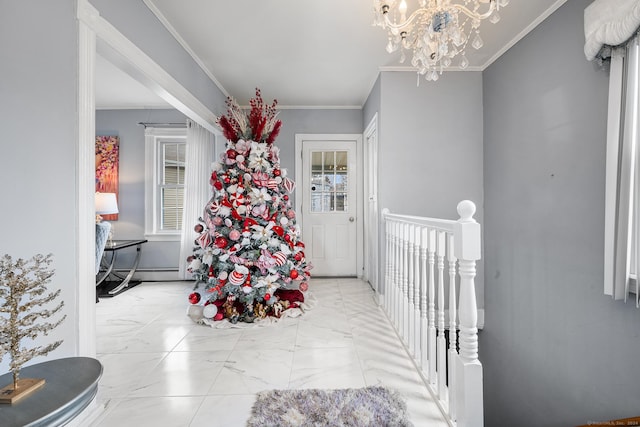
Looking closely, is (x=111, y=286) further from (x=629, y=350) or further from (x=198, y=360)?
(x=629, y=350)

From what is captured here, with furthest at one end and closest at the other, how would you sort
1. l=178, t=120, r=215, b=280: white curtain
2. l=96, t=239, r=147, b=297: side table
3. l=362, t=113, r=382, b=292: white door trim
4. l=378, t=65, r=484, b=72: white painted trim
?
l=178, t=120, r=215, b=280: white curtain, l=96, t=239, r=147, b=297: side table, l=362, t=113, r=382, b=292: white door trim, l=378, t=65, r=484, b=72: white painted trim

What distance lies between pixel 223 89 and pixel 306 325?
293cm

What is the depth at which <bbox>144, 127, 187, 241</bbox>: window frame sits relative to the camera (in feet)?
13.8

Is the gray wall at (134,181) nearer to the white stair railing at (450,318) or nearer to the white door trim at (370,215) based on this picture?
the white door trim at (370,215)

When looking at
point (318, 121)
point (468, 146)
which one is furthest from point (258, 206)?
point (468, 146)

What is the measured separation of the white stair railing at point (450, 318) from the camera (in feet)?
4.26

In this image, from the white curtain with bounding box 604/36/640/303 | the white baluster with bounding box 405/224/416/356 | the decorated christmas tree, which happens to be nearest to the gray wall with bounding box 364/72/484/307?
the white baluster with bounding box 405/224/416/356

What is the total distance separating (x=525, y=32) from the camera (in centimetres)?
247

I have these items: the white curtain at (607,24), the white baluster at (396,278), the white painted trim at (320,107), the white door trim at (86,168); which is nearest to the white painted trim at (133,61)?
the white door trim at (86,168)

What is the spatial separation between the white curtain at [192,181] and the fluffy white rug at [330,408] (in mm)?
2889

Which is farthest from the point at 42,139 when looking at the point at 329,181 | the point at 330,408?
the point at 329,181

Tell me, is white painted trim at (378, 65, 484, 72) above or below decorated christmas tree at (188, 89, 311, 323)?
above

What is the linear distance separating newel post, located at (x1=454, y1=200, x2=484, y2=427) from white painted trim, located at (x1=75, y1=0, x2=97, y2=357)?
1.79 m

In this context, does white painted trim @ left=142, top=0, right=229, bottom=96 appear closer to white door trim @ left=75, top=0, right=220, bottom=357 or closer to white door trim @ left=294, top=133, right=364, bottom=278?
white door trim @ left=75, top=0, right=220, bottom=357
